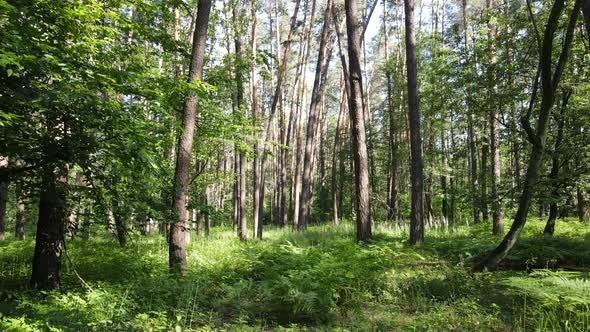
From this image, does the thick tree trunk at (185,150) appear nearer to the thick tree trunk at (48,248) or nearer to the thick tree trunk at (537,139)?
the thick tree trunk at (48,248)

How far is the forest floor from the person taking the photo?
3949mm

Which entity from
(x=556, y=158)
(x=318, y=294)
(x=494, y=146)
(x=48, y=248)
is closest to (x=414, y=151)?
(x=556, y=158)

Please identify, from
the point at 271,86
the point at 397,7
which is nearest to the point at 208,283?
the point at 397,7

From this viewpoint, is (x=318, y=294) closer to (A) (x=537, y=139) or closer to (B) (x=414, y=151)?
(A) (x=537, y=139)

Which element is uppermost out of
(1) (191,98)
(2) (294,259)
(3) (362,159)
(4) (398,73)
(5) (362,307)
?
(4) (398,73)

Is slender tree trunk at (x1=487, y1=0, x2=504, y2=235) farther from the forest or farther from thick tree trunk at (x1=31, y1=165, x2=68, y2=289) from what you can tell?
thick tree trunk at (x1=31, y1=165, x2=68, y2=289)

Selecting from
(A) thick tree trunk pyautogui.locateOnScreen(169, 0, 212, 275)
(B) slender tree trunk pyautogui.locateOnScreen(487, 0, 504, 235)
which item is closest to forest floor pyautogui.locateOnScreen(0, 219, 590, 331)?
(A) thick tree trunk pyautogui.locateOnScreen(169, 0, 212, 275)

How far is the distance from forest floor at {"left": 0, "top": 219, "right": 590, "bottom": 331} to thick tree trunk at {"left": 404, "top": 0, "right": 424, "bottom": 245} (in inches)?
69.2

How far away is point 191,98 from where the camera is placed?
6.86 metres

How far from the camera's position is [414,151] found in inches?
400

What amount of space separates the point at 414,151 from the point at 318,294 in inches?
251

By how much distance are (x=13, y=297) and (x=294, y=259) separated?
4311mm

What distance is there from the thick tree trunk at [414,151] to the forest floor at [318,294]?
1758mm

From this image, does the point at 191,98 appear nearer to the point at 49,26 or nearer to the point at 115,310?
the point at 49,26
